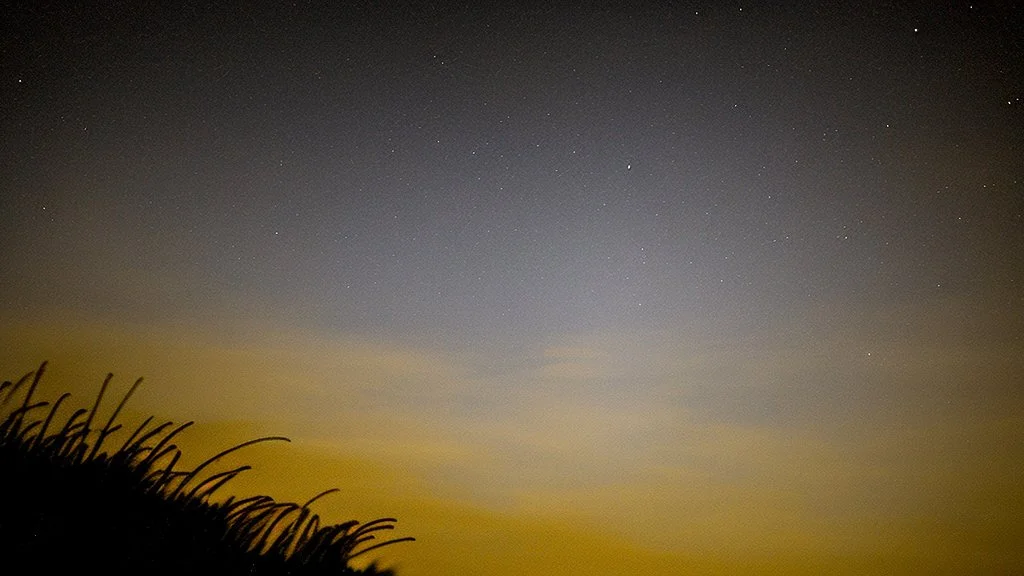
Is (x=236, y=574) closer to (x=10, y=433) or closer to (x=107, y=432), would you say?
(x=107, y=432)

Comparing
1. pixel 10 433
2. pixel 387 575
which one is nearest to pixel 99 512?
pixel 10 433

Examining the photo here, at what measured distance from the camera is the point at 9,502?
1.50 metres

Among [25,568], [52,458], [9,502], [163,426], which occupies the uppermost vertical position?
[163,426]

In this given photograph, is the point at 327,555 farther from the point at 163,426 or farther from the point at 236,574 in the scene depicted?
the point at 163,426

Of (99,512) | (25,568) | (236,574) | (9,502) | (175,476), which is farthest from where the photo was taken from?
(175,476)

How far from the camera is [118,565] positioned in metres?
1.31

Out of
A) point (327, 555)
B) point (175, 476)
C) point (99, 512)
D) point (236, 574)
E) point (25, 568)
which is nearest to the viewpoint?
point (25, 568)

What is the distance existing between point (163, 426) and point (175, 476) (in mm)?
178

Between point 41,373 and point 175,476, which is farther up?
point 41,373

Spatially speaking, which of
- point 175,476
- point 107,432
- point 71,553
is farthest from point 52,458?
point 71,553

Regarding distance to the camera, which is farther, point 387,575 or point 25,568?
point 387,575

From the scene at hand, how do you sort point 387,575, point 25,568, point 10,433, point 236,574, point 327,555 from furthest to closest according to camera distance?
1. point 387,575
2. point 327,555
3. point 10,433
4. point 236,574
5. point 25,568

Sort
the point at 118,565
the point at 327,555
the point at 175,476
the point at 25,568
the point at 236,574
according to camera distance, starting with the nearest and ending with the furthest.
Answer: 1. the point at 25,568
2. the point at 118,565
3. the point at 236,574
4. the point at 175,476
5. the point at 327,555

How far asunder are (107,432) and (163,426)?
0.19m
